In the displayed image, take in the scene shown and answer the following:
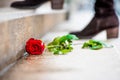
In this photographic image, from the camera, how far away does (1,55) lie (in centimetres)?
106

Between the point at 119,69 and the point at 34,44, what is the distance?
0.38 m

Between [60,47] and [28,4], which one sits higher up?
[28,4]

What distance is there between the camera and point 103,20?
1.84m

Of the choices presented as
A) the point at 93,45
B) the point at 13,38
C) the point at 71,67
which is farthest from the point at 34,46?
the point at 93,45

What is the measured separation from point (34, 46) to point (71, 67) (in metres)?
0.25

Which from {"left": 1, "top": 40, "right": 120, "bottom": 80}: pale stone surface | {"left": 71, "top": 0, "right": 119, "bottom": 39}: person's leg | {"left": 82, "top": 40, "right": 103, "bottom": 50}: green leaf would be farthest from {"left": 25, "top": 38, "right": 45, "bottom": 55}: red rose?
{"left": 71, "top": 0, "right": 119, "bottom": 39}: person's leg

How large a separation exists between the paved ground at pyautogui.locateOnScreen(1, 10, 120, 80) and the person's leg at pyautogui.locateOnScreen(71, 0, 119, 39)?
391 mm

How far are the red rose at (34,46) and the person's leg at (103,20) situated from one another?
59cm

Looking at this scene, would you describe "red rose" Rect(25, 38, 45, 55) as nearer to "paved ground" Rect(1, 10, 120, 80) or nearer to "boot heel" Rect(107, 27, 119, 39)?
"paved ground" Rect(1, 10, 120, 80)

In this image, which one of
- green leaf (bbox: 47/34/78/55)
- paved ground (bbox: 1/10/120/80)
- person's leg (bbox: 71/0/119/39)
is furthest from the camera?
person's leg (bbox: 71/0/119/39)

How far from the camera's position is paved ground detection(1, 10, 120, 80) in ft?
3.24

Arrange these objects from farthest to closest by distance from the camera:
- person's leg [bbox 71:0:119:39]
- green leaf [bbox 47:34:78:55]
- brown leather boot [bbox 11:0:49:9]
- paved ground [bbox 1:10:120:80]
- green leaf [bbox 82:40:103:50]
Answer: brown leather boot [bbox 11:0:49:9] → person's leg [bbox 71:0:119:39] → green leaf [bbox 82:40:103:50] → green leaf [bbox 47:34:78:55] → paved ground [bbox 1:10:120:80]

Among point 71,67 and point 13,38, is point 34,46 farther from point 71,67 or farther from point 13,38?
point 71,67

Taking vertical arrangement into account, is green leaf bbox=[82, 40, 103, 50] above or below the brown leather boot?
below
